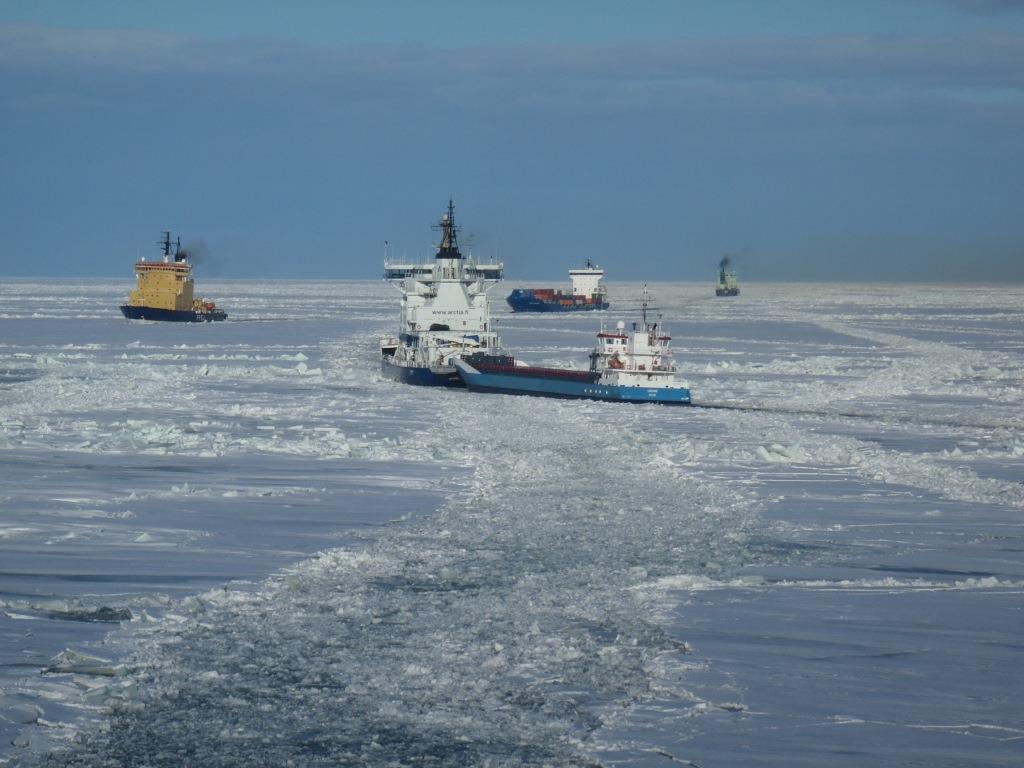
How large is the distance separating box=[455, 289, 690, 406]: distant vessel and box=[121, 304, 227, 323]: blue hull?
64.4 metres

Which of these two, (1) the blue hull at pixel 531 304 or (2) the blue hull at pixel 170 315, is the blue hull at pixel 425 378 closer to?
(2) the blue hull at pixel 170 315

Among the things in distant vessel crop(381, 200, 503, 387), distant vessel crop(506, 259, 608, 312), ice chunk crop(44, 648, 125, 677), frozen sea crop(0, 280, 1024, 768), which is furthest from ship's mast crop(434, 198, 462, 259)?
distant vessel crop(506, 259, 608, 312)

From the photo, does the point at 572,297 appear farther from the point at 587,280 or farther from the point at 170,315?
the point at 170,315

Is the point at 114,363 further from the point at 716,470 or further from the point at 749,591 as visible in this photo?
the point at 749,591

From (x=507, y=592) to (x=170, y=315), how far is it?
307 feet

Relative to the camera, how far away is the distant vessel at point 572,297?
5354 inches

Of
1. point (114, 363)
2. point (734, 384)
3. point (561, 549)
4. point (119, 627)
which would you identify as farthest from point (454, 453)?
point (114, 363)

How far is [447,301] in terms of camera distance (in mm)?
52281

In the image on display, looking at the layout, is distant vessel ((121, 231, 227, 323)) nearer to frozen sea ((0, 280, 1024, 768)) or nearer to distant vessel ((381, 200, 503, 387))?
distant vessel ((381, 200, 503, 387))

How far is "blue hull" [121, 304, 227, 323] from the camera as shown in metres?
103

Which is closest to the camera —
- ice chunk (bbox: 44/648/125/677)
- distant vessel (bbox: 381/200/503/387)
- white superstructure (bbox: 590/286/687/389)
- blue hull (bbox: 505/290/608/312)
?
ice chunk (bbox: 44/648/125/677)

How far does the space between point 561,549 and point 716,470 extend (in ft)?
26.1

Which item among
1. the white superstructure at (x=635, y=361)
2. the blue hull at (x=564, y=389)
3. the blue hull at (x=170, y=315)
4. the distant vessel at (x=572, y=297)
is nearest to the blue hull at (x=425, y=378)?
the blue hull at (x=564, y=389)

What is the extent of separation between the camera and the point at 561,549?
15.2 metres
